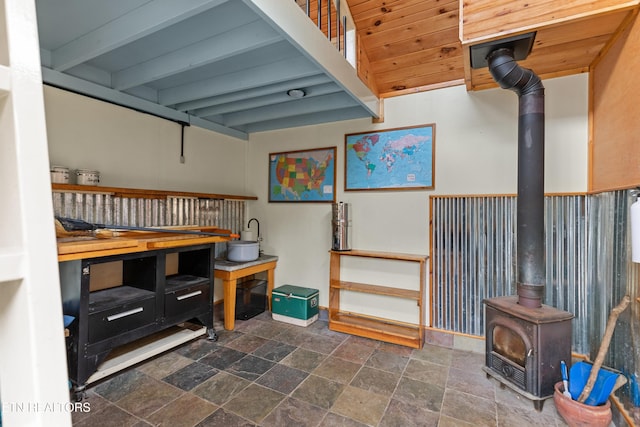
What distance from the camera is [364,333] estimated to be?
9.95 ft

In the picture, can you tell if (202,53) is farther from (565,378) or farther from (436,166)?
(565,378)

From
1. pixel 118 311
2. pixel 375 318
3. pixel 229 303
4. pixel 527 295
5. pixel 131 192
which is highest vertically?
pixel 131 192

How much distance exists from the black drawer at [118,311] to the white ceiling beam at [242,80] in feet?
5.83

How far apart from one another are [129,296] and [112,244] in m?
0.57

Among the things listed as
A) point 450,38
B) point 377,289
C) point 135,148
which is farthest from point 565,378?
point 135,148

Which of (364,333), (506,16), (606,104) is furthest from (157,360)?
(606,104)

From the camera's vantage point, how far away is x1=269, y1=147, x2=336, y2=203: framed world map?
3.53 m

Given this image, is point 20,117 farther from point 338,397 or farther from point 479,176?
point 479,176

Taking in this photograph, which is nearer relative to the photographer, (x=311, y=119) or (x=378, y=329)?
(x=378, y=329)

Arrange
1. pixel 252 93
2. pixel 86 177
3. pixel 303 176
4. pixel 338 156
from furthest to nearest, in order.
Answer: pixel 303 176, pixel 338 156, pixel 252 93, pixel 86 177

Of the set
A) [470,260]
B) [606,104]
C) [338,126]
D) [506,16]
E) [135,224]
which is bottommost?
[470,260]

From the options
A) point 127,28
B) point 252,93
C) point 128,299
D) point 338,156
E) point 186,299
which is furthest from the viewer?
point 338,156

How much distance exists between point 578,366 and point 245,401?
7.14 feet

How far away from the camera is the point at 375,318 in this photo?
129 inches
